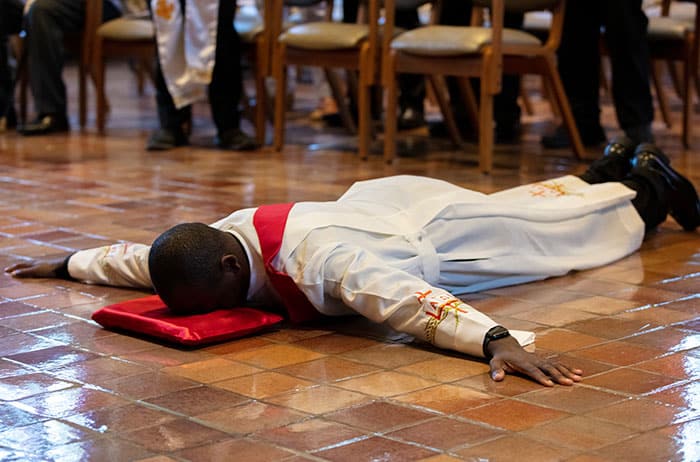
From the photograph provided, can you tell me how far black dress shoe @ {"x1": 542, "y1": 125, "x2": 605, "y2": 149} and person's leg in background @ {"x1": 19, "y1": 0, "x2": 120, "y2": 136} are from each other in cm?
237

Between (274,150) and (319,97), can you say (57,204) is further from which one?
(319,97)

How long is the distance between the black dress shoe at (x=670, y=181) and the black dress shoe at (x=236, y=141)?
242 centimetres

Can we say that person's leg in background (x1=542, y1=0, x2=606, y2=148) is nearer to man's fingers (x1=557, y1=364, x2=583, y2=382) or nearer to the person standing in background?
the person standing in background

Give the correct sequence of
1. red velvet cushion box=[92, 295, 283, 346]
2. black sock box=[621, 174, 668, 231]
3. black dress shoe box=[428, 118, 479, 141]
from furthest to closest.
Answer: black dress shoe box=[428, 118, 479, 141], black sock box=[621, 174, 668, 231], red velvet cushion box=[92, 295, 283, 346]

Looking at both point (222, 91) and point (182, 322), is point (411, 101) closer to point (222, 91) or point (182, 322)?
point (222, 91)

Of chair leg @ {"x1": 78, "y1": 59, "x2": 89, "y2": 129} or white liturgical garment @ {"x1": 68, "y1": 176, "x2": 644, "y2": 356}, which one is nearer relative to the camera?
white liturgical garment @ {"x1": 68, "y1": 176, "x2": 644, "y2": 356}

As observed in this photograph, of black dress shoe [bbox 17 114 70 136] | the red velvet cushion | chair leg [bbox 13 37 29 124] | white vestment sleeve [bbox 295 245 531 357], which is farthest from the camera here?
chair leg [bbox 13 37 29 124]

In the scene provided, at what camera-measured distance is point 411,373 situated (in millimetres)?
2016

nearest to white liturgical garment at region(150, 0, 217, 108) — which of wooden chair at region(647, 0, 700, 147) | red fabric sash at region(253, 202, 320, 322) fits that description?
wooden chair at region(647, 0, 700, 147)

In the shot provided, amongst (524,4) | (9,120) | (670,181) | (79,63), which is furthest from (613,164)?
(9,120)

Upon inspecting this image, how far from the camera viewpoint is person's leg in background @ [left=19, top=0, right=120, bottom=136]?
5.75 metres

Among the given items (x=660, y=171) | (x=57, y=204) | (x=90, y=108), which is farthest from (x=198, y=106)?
(x=660, y=171)

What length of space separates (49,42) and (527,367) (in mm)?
4452

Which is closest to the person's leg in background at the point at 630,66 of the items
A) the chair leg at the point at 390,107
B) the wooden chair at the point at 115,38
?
the chair leg at the point at 390,107
